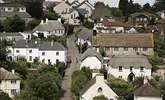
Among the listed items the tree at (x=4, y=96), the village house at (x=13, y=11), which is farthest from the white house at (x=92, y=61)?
the village house at (x=13, y=11)

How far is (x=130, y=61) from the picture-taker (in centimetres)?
4519

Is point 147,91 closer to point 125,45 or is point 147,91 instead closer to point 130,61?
point 130,61

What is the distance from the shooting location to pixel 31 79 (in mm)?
40469

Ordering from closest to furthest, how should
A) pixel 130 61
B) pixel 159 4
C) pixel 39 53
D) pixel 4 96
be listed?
pixel 4 96, pixel 130 61, pixel 39 53, pixel 159 4

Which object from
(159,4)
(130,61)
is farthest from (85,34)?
(159,4)

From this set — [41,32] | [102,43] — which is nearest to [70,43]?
[41,32]

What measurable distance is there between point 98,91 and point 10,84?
6606mm

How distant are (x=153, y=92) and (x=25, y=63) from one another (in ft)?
43.0

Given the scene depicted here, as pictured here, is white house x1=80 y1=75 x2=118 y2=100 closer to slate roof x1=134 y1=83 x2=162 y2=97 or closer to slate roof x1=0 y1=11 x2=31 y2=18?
slate roof x1=134 y1=83 x2=162 y2=97

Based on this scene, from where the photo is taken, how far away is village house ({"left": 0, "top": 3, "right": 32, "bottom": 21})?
204ft

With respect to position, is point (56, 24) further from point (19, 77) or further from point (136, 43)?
point (19, 77)

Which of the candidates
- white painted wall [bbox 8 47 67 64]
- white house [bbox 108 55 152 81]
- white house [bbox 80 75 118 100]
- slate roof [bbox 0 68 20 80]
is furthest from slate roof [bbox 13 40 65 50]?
white house [bbox 80 75 118 100]

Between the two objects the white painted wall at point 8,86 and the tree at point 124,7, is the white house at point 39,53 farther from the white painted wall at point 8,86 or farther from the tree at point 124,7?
the tree at point 124,7

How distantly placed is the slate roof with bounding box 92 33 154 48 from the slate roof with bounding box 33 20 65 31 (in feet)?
23.2
